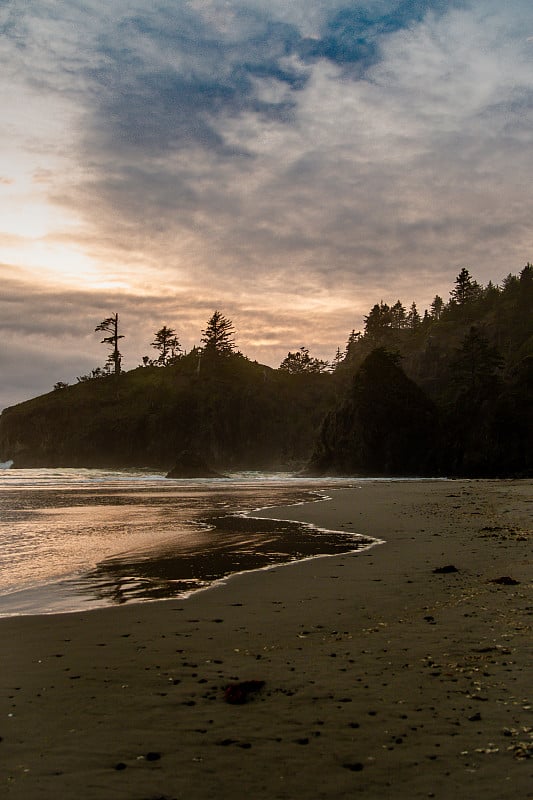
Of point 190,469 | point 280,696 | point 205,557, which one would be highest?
point 280,696

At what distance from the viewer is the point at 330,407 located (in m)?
95.3

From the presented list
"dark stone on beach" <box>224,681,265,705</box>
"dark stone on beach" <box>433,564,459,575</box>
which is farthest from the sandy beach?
"dark stone on beach" <box>433,564,459,575</box>

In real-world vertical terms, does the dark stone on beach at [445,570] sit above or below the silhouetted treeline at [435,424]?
below

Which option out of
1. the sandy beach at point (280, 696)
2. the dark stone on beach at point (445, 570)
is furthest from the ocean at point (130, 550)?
the dark stone on beach at point (445, 570)

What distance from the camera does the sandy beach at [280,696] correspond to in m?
3.34

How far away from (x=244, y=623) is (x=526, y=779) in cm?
388

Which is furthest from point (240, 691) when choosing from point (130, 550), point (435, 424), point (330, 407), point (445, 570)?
point (330, 407)

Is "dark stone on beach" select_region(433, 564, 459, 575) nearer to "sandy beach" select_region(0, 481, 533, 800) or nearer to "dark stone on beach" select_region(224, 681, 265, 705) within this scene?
"sandy beach" select_region(0, 481, 533, 800)

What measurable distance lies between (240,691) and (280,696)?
0.29 m

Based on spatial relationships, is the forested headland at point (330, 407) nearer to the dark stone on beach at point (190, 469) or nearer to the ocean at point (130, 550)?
the dark stone on beach at point (190, 469)

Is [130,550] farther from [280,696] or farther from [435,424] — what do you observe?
[435,424]

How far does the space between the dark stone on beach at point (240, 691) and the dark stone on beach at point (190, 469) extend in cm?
5417

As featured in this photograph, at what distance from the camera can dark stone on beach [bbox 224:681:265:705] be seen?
4.39m

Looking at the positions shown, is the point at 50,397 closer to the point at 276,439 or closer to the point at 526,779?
the point at 276,439
